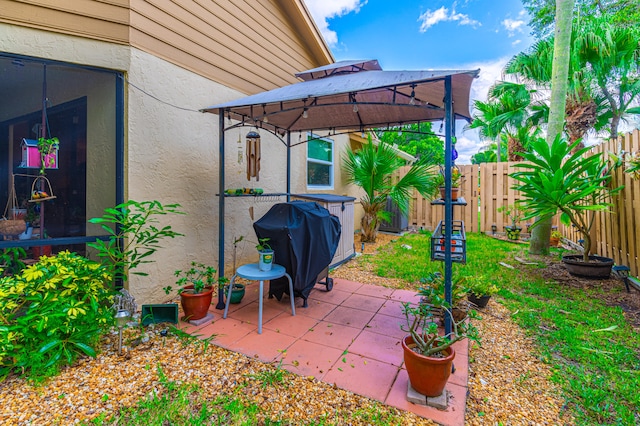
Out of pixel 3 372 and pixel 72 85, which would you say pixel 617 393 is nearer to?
pixel 3 372

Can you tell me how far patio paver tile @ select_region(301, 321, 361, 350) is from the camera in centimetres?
250

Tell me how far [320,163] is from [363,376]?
5394 mm

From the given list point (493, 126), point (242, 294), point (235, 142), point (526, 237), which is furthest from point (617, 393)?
point (493, 126)

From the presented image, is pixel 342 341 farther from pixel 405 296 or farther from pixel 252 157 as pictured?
pixel 252 157

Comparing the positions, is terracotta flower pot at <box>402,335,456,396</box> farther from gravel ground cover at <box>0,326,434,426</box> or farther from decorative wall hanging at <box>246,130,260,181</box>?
decorative wall hanging at <box>246,130,260,181</box>

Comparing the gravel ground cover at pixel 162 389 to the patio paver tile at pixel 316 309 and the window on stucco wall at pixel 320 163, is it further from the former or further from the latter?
the window on stucco wall at pixel 320 163

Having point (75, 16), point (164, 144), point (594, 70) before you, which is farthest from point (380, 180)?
point (594, 70)

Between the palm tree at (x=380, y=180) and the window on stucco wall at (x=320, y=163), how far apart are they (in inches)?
23.0

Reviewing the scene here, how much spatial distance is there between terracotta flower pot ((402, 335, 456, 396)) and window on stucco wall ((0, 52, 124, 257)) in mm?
3074

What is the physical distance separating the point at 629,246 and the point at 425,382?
4.07 m

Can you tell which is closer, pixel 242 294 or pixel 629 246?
pixel 242 294

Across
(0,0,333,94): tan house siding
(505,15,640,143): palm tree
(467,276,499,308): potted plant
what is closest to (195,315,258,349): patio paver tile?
(467,276,499,308): potted plant

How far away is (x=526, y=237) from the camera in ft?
24.1

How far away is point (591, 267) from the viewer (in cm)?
402
